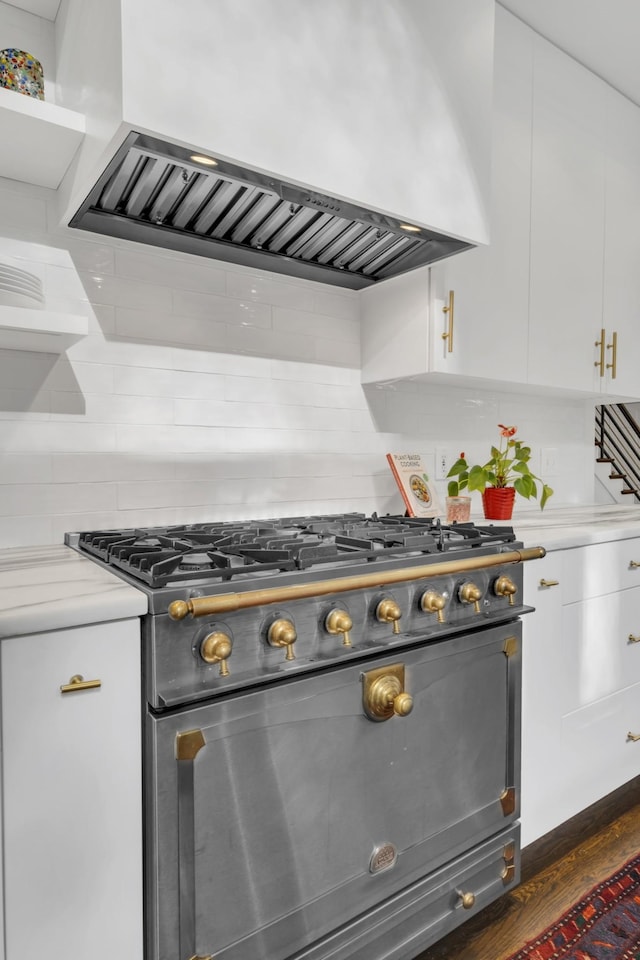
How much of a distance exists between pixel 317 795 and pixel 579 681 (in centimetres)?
106

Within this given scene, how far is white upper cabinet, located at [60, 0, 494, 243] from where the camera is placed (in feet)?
3.71

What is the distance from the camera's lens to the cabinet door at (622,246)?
98.8 inches

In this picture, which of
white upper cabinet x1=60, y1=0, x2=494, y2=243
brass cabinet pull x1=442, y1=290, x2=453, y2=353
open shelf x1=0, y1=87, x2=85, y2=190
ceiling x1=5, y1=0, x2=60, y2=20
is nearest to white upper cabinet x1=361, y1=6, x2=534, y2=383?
brass cabinet pull x1=442, y1=290, x2=453, y2=353

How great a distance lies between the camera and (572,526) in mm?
1969

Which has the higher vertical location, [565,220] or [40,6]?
[40,6]

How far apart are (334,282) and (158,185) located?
75 centimetres

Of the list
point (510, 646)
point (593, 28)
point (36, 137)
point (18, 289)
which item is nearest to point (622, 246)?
point (593, 28)

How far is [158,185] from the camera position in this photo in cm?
140

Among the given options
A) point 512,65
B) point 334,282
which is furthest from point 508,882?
point 512,65

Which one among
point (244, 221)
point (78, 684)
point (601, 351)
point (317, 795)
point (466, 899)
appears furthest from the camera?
point (601, 351)

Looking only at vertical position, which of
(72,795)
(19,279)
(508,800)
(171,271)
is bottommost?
(508,800)

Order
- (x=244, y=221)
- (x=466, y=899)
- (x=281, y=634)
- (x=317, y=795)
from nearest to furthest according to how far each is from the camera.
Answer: (x=281, y=634) < (x=317, y=795) < (x=466, y=899) < (x=244, y=221)

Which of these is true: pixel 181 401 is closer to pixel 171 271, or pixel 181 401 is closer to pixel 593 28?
pixel 171 271

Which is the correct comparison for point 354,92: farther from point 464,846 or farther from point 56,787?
point 464,846
